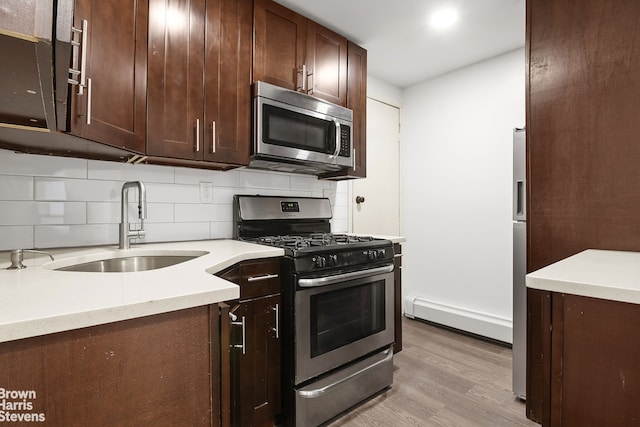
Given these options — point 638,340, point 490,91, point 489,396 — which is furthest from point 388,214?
point 638,340

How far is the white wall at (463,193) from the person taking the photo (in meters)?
2.79

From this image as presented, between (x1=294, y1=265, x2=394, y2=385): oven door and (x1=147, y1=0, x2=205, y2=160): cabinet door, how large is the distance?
955 mm

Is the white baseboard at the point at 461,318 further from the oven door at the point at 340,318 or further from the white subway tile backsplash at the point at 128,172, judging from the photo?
the white subway tile backsplash at the point at 128,172

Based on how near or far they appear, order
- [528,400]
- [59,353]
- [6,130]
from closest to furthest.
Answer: [59,353] → [6,130] → [528,400]

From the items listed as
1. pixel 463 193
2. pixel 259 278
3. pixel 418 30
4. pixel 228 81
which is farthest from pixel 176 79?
pixel 463 193

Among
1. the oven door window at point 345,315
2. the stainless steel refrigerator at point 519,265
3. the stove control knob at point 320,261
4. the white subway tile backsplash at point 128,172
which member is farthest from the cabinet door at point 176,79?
the stainless steel refrigerator at point 519,265

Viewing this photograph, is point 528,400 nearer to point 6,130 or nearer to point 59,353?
point 59,353

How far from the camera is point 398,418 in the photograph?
1793mm

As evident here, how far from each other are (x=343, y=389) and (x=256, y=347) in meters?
0.59

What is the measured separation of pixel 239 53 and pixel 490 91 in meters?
2.21

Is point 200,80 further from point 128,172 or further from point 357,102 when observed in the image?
point 357,102

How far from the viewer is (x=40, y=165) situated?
1.53 m

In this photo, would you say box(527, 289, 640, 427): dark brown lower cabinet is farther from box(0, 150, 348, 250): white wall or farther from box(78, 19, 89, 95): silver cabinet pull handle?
box(0, 150, 348, 250): white wall

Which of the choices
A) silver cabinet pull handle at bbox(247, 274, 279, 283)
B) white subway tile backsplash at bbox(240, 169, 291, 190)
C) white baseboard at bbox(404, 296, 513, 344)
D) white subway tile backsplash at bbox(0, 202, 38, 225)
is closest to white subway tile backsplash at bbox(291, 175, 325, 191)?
white subway tile backsplash at bbox(240, 169, 291, 190)
